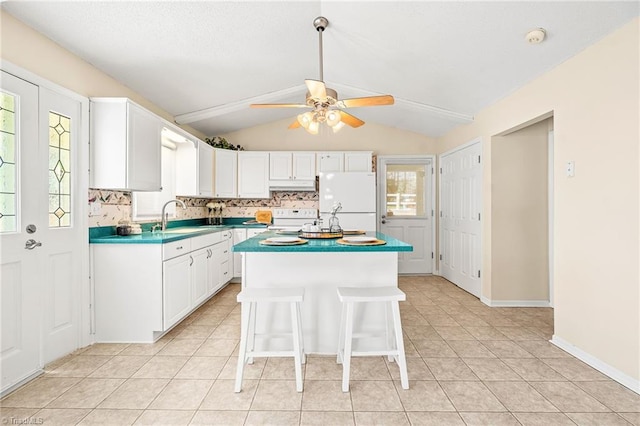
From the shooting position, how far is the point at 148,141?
3006 millimetres

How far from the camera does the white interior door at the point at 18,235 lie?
1.99 metres

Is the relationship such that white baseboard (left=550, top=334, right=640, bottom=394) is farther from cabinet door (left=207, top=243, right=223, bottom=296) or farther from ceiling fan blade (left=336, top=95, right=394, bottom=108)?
cabinet door (left=207, top=243, right=223, bottom=296)

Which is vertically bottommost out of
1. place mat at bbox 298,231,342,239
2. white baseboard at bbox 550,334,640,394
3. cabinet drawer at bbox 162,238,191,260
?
white baseboard at bbox 550,334,640,394

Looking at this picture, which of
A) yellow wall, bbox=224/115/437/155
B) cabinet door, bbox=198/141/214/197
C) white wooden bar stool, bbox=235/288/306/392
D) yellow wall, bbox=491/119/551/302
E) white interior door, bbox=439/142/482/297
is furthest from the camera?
yellow wall, bbox=224/115/437/155

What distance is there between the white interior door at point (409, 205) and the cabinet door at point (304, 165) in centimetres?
114

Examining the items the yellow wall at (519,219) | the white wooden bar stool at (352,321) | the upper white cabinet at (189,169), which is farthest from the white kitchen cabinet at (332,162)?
the white wooden bar stool at (352,321)

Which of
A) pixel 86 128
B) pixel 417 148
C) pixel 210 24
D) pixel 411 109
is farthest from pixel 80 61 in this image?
pixel 417 148

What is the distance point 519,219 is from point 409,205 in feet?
6.27

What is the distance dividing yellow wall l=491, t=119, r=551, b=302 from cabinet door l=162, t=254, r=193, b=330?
3257 millimetres

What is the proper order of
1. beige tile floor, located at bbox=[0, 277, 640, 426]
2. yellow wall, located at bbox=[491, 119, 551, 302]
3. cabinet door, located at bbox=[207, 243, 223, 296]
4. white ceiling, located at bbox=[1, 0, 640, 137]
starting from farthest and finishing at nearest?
cabinet door, located at bbox=[207, 243, 223, 296]
yellow wall, located at bbox=[491, 119, 551, 302]
white ceiling, located at bbox=[1, 0, 640, 137]
beige tile floor, located at bbox=[0, 277, 640, 426]

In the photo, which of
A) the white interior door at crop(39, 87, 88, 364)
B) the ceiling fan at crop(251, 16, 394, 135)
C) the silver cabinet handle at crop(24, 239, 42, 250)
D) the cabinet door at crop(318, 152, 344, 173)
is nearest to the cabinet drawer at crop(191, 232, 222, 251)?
the white interior door at crop(39, 87, 88, 364)

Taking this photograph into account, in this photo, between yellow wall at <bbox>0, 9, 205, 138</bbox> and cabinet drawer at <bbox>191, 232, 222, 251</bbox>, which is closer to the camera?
yellow wall at <bbox>0, 9, 205, 138</bbox>

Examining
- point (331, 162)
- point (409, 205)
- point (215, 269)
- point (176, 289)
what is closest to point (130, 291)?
point (176, 289)

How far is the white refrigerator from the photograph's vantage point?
15.7 feet
